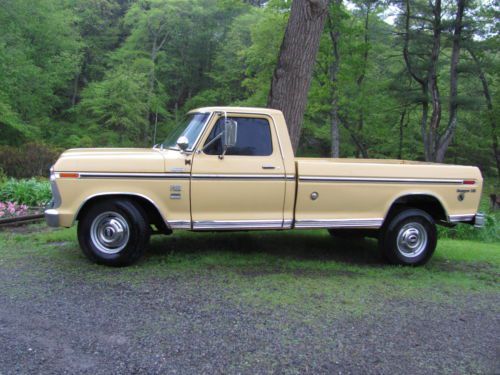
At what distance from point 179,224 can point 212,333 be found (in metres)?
2.06

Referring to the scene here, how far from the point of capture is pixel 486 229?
10.6 m

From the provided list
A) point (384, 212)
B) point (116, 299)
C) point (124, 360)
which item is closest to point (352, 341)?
point (124, 360)

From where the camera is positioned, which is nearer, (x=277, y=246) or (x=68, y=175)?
(x=68, y=175)

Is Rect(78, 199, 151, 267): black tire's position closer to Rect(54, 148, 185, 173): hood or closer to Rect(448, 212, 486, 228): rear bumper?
Rect(54, 148, 185, 173): hood

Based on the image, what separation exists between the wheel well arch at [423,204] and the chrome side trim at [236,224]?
163 centimetres

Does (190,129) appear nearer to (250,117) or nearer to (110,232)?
(250,117)

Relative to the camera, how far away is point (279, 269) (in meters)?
6.17

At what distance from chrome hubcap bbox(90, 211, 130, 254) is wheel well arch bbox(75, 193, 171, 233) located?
0.21 m

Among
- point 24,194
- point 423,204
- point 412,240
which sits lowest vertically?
point 24,194

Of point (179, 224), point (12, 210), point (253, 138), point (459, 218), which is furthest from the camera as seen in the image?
point (12, 210)

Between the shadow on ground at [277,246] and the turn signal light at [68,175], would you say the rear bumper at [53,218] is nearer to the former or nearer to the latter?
the turn signal light at [68,175]

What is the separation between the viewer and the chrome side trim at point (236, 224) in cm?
603

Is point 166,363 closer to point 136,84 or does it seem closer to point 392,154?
point 392,154

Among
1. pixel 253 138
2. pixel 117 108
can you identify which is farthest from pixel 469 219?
pixel 117 108
